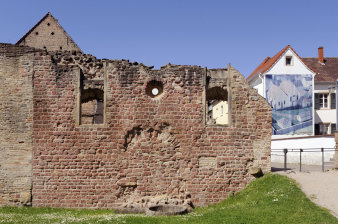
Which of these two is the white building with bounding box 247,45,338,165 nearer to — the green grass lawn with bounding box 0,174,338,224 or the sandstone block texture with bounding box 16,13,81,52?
the sandstone block texture with bounding box 16,13,81,52

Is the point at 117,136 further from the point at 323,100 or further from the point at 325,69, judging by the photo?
the point at 325,69

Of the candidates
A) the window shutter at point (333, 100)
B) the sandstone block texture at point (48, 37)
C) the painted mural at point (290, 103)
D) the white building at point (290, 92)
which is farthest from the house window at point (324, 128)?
the sandstone block texture at point (48, 37)

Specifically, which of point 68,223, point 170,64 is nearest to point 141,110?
point 170,64

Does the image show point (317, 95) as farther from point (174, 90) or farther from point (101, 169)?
point (101, 169)

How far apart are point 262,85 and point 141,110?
1980cm

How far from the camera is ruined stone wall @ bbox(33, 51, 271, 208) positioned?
37.8 feet

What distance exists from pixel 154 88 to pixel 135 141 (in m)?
2.02

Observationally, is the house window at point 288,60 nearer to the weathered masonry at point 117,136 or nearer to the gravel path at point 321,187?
the gravel path at point 321,187

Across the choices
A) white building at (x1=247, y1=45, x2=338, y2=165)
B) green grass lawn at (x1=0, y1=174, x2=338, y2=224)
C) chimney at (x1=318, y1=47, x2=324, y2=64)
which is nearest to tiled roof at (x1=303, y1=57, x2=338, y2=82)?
chimney at (x1=318, y1=47, x2=324, y2=64)

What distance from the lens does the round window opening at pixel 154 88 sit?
12.0 m

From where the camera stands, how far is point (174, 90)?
39.3ft

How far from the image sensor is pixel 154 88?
12219 millimetres

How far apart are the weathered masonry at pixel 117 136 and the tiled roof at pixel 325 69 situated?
21.6 meters

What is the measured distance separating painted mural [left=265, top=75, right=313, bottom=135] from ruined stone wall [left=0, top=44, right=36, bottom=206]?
70.9 ft
